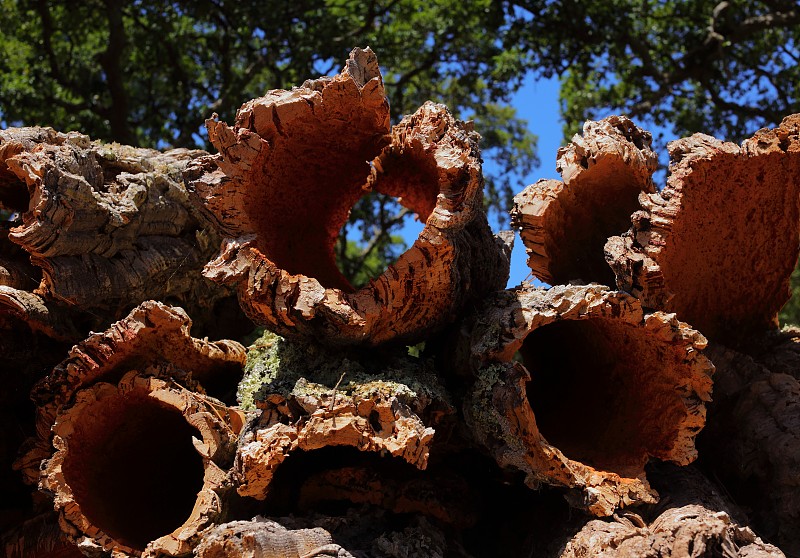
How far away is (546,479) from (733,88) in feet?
23.7

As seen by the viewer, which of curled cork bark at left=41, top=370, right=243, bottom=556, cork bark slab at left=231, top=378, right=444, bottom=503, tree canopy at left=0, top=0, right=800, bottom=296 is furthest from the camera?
tree canopy at left=0, top=0, right=800, bottom=296

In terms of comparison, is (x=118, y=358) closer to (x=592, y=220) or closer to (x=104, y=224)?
(x=104, y=224)

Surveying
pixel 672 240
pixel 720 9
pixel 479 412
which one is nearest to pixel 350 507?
pixel 479 412

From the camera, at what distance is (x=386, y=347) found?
114 inches

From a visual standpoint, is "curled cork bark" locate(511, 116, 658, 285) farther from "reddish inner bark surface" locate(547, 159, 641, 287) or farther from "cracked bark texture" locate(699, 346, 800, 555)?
"cracked bark texture" locate(699, 346, 800, 555)

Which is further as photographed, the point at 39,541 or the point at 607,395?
the point at 607,395

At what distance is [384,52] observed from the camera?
840 centimetres

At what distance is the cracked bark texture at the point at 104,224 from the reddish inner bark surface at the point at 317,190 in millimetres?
264

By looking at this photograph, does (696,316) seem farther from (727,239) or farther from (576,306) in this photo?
(576,306)

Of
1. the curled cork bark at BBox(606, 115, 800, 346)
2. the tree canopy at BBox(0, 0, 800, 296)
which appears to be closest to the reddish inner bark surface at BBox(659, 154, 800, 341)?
the curled cork bark at BBox(606, 115, 800, 346)

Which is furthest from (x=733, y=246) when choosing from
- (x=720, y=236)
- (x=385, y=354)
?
(x=385, y=354)

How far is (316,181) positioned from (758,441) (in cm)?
188

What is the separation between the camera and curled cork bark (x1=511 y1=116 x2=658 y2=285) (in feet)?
9.61

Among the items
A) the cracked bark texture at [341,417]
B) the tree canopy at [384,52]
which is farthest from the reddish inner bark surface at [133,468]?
the tree canopy at [384,52]
